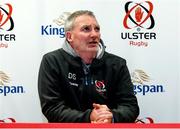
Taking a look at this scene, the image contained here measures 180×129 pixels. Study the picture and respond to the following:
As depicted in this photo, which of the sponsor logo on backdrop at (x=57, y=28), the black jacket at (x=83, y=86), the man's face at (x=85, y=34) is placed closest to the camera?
the black jacket at (x=83, y=86)

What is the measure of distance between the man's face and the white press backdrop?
201 millimetres

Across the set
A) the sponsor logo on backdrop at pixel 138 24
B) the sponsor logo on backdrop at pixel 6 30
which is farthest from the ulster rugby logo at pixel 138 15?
the sponsor logo on backdrop at pixel 6 30

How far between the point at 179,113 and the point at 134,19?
0.65 metres

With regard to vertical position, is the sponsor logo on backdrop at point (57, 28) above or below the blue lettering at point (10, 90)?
above

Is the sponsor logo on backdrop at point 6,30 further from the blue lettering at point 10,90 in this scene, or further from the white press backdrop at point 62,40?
the blue lettering at point 10,90

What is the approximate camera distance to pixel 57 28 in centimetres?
205

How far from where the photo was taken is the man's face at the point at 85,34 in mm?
1845

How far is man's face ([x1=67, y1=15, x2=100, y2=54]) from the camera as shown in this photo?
1.84 metres

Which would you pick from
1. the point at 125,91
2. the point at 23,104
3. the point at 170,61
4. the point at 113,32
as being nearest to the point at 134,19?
the point at 113,32

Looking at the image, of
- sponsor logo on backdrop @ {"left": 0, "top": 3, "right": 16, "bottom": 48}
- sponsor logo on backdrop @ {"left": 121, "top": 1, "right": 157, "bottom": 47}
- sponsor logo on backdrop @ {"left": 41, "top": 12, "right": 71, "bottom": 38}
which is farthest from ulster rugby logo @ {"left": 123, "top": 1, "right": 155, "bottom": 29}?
sponsor logo on backdrop @ {"left": 0, "top": 3, "right": 16, "bottom": 48}

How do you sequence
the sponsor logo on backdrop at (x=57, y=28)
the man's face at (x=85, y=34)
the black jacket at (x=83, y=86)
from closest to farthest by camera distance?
1. the black jacket at (x=83, y=86)
2. the man's face at (x=85, y=34)
3. the sponsor logo on backdrop at (x=57, y=28)

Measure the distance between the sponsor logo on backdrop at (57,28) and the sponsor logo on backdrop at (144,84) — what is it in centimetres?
51

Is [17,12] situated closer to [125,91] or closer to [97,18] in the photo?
[97,18]

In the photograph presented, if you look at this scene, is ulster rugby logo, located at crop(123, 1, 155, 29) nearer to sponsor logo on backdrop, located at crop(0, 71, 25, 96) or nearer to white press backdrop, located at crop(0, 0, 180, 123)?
white press backdrop, located at crop(0, 0, 180, 123)
